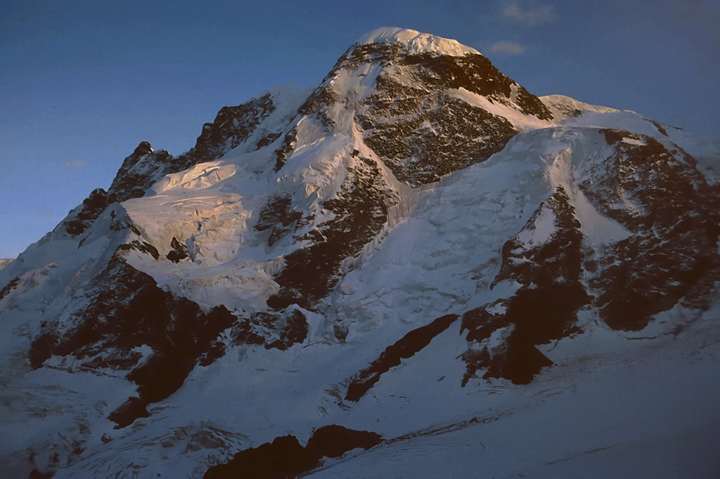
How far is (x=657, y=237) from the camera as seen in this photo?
8338 cm

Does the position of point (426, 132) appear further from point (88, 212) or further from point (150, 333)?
point (88, 212)

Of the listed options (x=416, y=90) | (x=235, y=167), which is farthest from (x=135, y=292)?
(x=416, y=90)

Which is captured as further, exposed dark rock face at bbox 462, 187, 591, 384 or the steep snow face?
the steep snow face

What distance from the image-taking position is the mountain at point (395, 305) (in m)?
68.4

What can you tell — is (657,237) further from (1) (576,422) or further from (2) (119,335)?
(2) (119,335)

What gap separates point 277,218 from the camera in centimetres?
9656

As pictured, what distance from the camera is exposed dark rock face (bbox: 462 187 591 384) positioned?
75.0 metres

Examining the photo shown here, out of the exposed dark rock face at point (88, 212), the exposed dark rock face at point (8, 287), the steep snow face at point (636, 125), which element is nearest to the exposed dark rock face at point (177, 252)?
the exposed dark rock face at point (8, 287)

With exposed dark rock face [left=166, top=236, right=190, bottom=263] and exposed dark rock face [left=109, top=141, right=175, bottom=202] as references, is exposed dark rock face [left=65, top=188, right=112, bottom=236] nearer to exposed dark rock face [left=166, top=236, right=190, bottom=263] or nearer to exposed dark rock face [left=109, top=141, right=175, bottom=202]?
exposed dark rock face [left=109, top=141, right=175, bottom=202]

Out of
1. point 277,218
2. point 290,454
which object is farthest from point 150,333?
point 290,454

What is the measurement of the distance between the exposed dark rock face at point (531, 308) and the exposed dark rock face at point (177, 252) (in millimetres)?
31483

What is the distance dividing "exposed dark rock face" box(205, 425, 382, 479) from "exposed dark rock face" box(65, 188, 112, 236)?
6147 centimetres

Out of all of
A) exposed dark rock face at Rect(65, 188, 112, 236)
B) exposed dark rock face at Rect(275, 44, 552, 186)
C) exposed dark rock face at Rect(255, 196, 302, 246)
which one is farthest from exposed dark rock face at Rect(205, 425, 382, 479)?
exposed dark rock face at Rect(65, 188, 112, 236)

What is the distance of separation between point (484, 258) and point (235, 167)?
36.5 m
